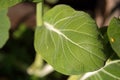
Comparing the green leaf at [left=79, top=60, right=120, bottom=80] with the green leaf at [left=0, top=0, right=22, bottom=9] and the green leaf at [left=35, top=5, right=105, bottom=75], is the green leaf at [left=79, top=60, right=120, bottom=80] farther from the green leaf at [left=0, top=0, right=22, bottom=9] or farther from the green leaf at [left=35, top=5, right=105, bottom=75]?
the green leaf at [left=0, top=0, right=22, bottom=9]

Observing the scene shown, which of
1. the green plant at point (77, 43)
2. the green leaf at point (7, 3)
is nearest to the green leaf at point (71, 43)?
the green plant at point (77, 43)

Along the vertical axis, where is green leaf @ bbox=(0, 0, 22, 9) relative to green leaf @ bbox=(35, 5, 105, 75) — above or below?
above

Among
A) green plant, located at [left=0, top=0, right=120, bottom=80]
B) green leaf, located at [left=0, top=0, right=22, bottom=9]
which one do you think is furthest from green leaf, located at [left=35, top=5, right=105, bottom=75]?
green leaf, located at [left=0, top=0, right=22, bottom=9]

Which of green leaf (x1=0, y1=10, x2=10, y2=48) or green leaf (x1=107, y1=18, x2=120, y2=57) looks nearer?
green leaf (x1=107, y1=18, x2=120, y2=57)

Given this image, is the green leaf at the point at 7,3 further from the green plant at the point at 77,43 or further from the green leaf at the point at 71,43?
the green leaf at the point at 71,43

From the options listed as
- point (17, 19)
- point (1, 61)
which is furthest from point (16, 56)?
point (17, 19)

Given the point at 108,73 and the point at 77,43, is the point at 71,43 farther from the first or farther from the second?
the point at 108,73

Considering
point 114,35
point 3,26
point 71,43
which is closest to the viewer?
point 114,35

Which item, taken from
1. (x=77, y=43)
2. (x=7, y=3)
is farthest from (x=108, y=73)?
(x=7, y=3)
